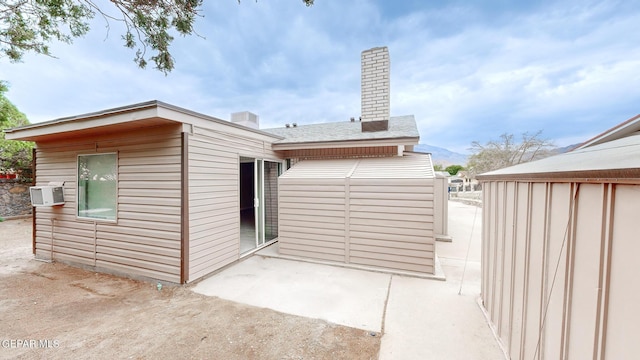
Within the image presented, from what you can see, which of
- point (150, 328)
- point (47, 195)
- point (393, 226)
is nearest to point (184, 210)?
point (150, 328)

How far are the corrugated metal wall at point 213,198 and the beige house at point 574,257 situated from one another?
4202mm

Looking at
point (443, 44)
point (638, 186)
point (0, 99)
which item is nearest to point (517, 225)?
point (638, 186)

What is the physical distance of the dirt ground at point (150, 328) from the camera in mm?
2342

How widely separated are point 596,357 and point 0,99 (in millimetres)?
16495

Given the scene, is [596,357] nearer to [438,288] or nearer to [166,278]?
[438,288]

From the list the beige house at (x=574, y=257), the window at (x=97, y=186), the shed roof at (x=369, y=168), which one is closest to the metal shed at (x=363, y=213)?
the shed roof at (x=369, y=168)

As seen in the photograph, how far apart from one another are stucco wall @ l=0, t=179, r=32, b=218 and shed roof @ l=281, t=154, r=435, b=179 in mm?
12393

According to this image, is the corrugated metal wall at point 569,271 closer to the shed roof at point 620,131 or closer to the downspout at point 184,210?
the shed roof at point 620,131

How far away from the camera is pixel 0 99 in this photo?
9.15 metres

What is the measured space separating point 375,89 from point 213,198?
14.7 feet

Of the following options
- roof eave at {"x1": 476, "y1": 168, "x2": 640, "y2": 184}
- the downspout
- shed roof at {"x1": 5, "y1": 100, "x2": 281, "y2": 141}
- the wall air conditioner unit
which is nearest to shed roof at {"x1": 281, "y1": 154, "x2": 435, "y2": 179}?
shed roof at {"x1": 5, "y1": 100, "x2": 281, "y2": 141}

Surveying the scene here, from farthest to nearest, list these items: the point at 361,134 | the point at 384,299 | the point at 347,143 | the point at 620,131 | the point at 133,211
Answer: the point at 361,134 < the point at 347,143 < the point at 133,211 < the point at 384,299 < the point at 620,131

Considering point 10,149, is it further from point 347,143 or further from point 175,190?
point 347,143

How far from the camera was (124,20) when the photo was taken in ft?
12.5
